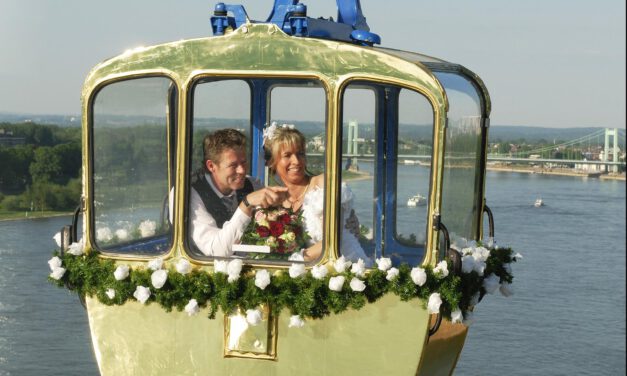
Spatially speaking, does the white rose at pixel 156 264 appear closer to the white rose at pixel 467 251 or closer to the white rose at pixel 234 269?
the white rose at pixel 234 269

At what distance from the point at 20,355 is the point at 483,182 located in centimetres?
1341

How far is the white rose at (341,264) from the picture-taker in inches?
302

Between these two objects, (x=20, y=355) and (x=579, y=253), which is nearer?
(x=20, y=355)

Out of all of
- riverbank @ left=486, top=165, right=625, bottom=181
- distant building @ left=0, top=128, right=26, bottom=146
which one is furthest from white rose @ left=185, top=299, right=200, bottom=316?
riverbank @ left=486, top=165, right=625, bottom=181

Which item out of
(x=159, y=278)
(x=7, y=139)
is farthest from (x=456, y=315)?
(x=7, y=139)

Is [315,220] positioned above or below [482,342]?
above

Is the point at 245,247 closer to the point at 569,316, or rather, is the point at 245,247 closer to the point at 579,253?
the point at 569,316

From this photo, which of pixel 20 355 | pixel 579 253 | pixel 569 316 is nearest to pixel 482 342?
pixel 569 316

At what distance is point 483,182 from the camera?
9.00 m

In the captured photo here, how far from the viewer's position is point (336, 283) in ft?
25.0

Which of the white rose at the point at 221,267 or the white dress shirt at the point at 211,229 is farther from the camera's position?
Result: the white dress shirt at the point at 211,229

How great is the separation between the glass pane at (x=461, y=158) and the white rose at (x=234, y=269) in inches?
48.3

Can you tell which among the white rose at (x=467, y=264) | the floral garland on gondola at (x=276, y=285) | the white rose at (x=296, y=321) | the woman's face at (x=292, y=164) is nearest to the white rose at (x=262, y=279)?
the floral garland on gondola at (x=276, y=285)

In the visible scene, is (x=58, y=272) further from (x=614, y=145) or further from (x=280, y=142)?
(x=614, y=145)
